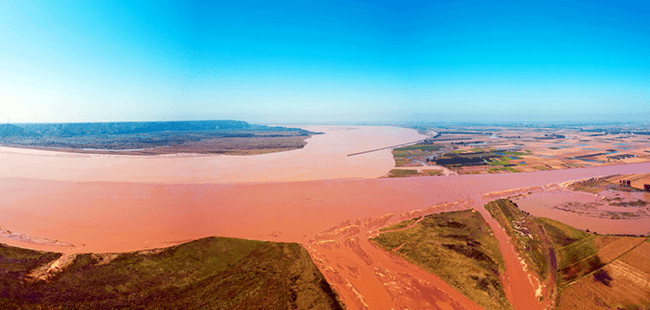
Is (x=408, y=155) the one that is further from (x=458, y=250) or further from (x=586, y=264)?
(x=586, y=264)

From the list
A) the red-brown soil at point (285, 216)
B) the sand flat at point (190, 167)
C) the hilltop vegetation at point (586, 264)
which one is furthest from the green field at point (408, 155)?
the hilltop vegetation at point (586, 264)

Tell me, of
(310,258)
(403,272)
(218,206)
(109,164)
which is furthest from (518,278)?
(109,164)

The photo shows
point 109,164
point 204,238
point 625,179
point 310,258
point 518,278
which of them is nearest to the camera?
point 518,278

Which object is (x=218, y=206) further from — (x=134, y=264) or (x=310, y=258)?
(x=310, y=258)

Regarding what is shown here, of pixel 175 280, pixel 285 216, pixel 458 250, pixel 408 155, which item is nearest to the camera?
pixel 175 280

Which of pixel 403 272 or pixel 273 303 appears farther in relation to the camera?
pixel 403 272

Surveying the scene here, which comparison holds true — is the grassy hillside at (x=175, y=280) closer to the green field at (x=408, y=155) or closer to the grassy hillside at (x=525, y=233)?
Result: the grassy hillside at (x=525, y=233)

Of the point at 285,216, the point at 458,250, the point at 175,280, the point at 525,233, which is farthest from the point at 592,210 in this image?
the point at 175,280
